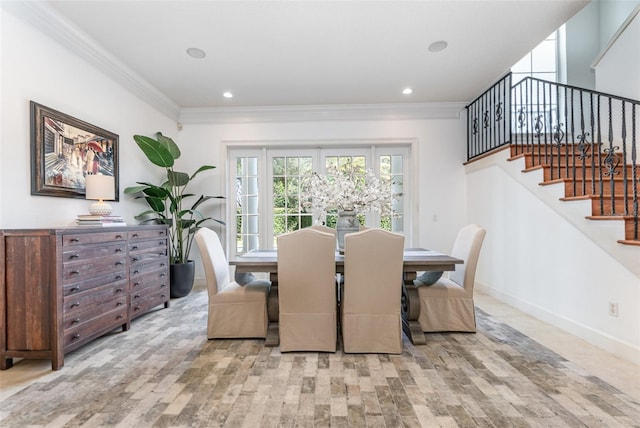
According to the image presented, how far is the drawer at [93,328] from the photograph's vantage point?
2.30 metres

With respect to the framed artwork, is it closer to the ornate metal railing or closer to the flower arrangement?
the flower arrangement

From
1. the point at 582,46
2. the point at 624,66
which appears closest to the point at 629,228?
the point at 624,66

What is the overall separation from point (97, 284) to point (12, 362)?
0.70 m

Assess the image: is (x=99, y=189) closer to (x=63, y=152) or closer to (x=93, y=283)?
(x=63, y=152)

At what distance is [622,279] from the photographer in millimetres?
2404

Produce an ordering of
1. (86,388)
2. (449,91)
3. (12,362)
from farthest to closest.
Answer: (449,91), (12,362), (86,388)

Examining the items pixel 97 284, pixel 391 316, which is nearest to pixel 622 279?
pixel 391 316

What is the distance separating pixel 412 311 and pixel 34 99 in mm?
3599

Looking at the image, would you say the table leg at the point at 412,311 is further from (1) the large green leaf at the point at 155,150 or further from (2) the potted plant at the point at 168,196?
(1) the large green leaf at the point at 155,150

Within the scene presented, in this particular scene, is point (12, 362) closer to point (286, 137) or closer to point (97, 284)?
point (97, 284)

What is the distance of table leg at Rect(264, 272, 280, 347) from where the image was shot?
2627 millimetres

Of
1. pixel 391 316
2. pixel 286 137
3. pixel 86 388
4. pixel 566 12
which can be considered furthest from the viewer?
pixel 286 137

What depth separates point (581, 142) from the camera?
2994 millimetres

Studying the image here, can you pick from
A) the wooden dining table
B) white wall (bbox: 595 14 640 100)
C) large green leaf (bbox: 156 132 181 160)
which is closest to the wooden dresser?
the wooden dining table
